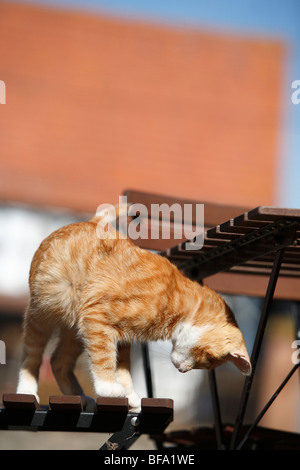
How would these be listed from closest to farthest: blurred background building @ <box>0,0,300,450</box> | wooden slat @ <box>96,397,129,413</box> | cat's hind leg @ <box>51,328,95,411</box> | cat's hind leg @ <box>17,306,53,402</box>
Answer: wooden slat @ <box>96,397,129,413</box> → cat's hind leg @ <box>17,306,53,402</box> → cat's hind leg @ <box>51,328,95,411</box> → blurred background building @ <box>0,0,300,450</box>

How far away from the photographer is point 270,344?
5516mm

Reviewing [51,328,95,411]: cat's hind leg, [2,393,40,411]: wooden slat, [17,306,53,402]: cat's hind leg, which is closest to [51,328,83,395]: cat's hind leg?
[51,328,95,411]: cat's hind leg

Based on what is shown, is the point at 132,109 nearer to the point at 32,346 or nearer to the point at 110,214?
the point at 110,214

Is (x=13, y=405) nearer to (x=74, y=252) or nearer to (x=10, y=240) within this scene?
(x=74, y=252)

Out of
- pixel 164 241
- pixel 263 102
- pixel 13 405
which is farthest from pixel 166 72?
pixel 13 405

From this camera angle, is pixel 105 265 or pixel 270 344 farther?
pixel 270 344

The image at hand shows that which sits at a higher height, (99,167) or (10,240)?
(99,167)

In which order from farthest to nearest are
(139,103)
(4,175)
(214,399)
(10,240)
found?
(139,103)
(4,175)
(10,240)
(214,399)

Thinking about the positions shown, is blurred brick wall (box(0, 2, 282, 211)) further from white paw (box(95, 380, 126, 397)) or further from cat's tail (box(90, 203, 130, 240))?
white paw (box(95, 380, 126, 397))

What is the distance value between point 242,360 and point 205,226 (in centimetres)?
131

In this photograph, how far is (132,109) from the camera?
812 centimetres

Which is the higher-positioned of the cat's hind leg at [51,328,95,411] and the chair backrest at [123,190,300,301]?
the chair backrest at [123,190,300,301]

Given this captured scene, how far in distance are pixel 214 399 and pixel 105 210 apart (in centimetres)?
95

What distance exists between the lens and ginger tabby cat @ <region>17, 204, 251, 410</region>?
7.16ft
